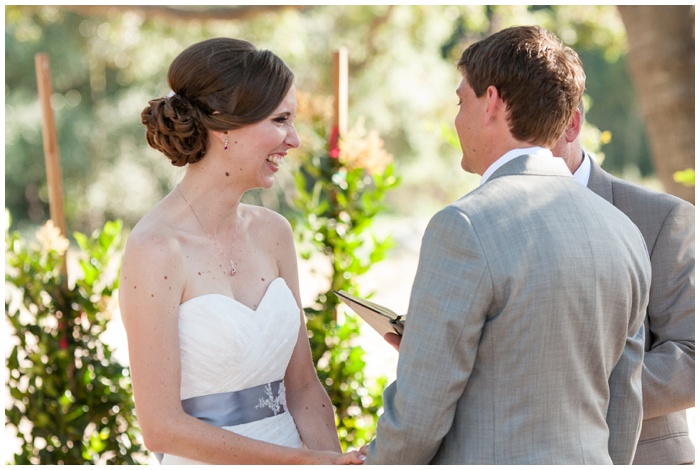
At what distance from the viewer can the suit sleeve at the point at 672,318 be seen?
240 centimetres

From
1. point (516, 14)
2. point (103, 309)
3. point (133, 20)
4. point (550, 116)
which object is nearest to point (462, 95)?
point (550, 116)

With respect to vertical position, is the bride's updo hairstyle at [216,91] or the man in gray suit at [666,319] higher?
the bride's updo hairstyle at [216,91]

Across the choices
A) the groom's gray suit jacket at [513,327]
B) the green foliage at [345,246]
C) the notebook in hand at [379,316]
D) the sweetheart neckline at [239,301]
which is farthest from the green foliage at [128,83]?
the groom's gray suit jacket at [513,327]

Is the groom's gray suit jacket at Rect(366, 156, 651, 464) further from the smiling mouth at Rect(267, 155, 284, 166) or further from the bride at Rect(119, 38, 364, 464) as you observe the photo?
the smiling mouth at Rect(267, 155, 284, 166)

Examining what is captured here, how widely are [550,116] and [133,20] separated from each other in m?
18.7

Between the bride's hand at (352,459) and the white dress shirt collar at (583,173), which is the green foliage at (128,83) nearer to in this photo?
the white dress shirt collar at (583,173)

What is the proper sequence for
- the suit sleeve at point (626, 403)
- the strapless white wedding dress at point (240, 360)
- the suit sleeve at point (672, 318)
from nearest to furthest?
the suit sleeve at point (626, 403)
the suit sleeve at point (672, 318)
the strapless white wedding dress at point (240, 360)

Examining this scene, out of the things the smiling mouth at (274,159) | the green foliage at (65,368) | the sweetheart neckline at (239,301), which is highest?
the smiling mouth at (274,159)

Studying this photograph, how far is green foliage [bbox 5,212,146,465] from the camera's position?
13.5 ft

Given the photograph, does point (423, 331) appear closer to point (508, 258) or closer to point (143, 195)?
point (508, 258)

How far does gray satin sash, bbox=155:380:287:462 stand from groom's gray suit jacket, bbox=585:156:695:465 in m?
1.17

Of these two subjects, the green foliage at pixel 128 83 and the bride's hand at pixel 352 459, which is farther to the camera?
the green foliage at pixel 128 83

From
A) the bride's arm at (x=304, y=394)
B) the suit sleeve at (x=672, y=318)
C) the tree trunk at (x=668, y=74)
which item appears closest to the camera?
the suit sleeve at (x=672, y=318)

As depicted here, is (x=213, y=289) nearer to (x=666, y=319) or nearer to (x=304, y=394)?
(x=304, y=394)
